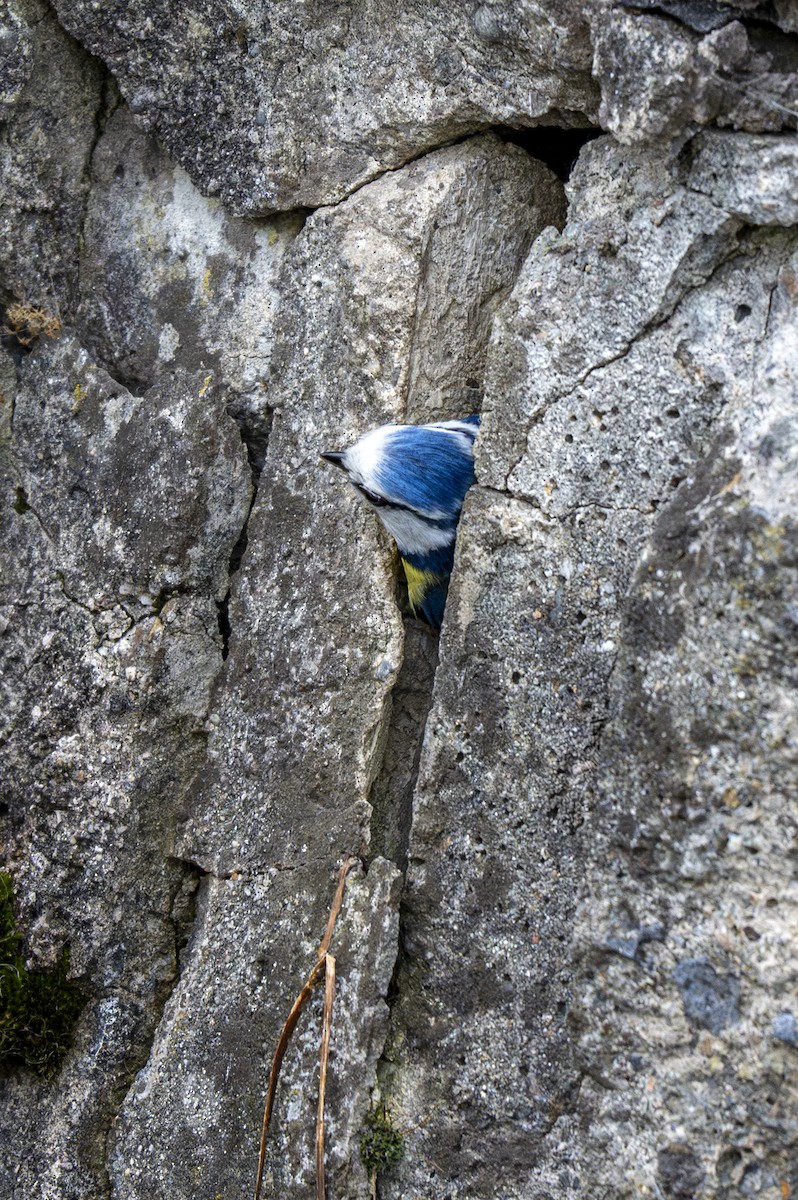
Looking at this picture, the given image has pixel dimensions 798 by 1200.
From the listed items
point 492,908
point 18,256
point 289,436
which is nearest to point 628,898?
point 492,908

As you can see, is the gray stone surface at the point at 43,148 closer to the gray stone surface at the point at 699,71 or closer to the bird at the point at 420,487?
the bird at the point at 420,487

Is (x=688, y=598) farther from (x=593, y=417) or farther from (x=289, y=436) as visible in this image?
(x=289, y=436)

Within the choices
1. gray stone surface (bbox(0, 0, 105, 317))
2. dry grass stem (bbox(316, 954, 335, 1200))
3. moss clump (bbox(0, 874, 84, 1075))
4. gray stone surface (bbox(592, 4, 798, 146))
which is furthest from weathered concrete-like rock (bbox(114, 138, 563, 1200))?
gray stone surface (bbox(0, 0, 105, 317))

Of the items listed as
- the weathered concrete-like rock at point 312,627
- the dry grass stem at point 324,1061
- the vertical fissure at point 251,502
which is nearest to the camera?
the dry grass stem at point 324,1061

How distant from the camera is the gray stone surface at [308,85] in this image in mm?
2631

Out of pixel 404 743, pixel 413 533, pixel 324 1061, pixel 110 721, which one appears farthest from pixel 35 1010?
pixel 413 533

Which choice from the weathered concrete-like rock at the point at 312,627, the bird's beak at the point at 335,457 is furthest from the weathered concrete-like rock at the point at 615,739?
the bird's beak at the point at 335,457

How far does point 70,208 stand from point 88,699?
4.57ft

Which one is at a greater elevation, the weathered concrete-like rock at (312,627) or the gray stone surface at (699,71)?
the gray stone surface at (699,71)

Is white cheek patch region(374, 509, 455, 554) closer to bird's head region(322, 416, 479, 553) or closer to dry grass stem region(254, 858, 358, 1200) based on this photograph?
bird's head region(322, 416, 479, 553)

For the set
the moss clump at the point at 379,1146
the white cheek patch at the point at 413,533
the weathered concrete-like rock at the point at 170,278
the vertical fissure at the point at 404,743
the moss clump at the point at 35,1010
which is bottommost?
the moss clump at the point at 35,1010

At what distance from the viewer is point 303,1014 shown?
2596 millimetres

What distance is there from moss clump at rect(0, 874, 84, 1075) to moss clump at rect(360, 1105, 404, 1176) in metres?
0.91

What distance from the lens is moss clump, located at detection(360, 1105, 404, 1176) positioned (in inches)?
97.8
